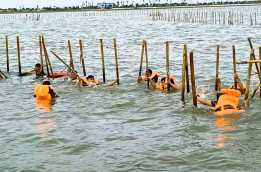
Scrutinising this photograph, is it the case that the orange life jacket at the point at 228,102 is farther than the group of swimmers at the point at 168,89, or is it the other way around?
the group of swimmers at the point at 168,89

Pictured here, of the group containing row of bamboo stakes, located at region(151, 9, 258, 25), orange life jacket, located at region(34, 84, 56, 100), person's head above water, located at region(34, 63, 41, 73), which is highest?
row of bamboo stakes, located at region(151, 9, 258, 25)

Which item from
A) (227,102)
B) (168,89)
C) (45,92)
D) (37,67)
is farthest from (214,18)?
(227,102)

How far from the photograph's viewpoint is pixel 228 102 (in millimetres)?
13664

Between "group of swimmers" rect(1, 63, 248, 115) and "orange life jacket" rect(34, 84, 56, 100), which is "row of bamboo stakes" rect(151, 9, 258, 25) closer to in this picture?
"group of swimmers" rect(1, 63, 248, 115)

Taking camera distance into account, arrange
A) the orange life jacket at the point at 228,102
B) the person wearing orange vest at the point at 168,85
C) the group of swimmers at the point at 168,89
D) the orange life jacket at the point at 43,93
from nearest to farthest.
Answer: the orange life jacket at the point at 228,102 < the group of swimmers at the point at 168,89 < the orange life jacket at the point at 43,93 < the person wearing orange vest at the point at 168,85

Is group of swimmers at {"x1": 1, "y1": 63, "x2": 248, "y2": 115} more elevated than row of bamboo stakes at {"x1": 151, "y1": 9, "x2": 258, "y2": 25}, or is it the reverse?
row of bamboo stakes at {"x1": 151, "y1": 9, "x2": 258, "y2": 25}

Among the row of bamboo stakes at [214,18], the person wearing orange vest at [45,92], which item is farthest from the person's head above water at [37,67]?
the row of bamboo stakes at [214,18]

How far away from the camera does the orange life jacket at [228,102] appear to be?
44.8ft

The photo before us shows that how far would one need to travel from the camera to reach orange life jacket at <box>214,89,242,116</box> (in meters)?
13.6

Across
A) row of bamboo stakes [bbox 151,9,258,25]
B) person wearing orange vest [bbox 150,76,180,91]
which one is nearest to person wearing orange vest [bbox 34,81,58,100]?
person wearing orange vest [bbox 150,76,180,91]

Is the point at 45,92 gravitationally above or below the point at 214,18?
below

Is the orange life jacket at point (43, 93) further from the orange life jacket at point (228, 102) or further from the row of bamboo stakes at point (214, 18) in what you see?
the row of bamboo stakes at point (214, 18)

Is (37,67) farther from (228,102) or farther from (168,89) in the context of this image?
(228,102)

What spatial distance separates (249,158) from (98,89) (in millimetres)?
10366
